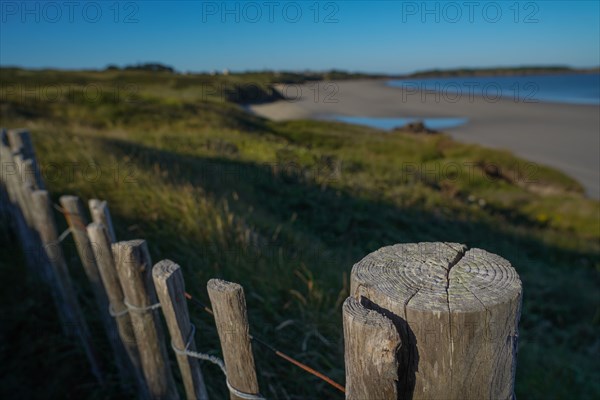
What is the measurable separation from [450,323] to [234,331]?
0.76 metres

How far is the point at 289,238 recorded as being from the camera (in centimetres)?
481

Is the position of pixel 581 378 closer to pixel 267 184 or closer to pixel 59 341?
pixel 59 341

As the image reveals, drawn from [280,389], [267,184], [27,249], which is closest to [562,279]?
[267,184]

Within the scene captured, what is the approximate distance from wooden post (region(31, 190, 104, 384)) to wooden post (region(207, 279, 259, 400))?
1.85 metres

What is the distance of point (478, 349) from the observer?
906 millimetres

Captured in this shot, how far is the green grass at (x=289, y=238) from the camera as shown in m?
3.01

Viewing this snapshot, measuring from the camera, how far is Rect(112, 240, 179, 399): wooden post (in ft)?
6.10

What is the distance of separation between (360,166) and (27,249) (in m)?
9.53

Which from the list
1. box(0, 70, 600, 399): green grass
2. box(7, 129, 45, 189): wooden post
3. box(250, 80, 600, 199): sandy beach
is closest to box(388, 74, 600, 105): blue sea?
box(250, 80, 600, 199): sandy beach

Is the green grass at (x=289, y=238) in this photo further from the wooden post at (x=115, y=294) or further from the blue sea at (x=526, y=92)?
the blue sea at (x=526, y=92)

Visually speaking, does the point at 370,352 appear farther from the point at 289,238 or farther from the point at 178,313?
the point at 289,238

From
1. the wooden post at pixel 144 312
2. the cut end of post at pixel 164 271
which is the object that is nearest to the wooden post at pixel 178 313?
the cut end of post at pixel 164 271

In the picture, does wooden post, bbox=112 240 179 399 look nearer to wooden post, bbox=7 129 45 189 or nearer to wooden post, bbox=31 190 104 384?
wooden post, bbox=31 190 104 384

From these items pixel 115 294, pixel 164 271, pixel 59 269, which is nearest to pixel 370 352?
pixel 164 271
